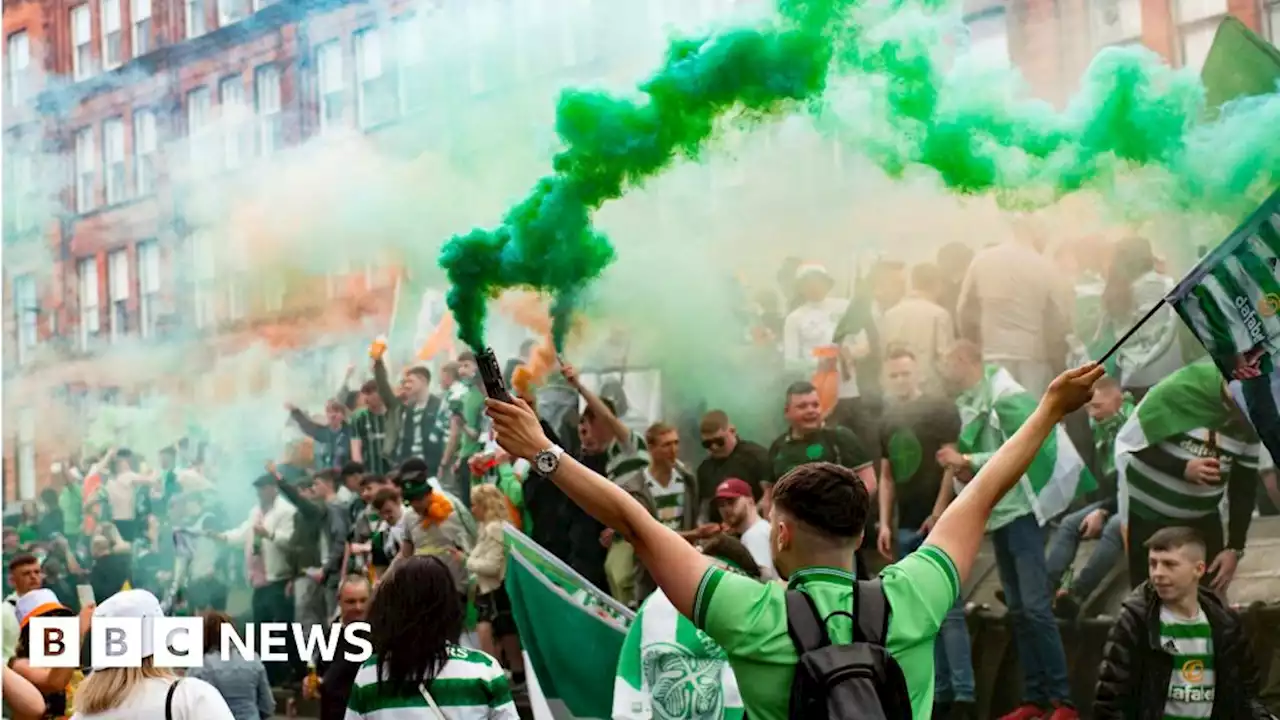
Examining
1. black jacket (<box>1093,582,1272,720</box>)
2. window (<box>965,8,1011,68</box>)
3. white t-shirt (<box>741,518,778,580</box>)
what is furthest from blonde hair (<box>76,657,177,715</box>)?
window (<box>965,8,1011,68</box>)

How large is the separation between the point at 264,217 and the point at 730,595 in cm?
662

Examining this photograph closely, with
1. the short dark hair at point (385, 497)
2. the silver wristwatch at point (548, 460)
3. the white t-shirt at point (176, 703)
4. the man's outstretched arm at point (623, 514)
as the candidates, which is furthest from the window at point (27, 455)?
the silver wristwatch at point (548, 460)

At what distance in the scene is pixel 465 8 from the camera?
8070mm

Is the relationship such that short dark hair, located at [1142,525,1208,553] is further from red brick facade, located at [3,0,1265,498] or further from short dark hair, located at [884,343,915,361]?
red brick facade, located at [3,0,1265,498]

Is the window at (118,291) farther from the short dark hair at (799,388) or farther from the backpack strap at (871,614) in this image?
the backpack strap at (871,614)

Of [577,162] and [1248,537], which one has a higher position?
[577,162]

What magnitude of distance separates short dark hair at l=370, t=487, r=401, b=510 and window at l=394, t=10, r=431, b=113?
1949 mm

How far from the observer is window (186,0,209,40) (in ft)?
29.5

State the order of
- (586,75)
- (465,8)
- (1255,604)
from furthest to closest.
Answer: (465,8) < (586,75) < (1255,604)

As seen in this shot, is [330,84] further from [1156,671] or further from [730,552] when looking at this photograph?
[1156,671]

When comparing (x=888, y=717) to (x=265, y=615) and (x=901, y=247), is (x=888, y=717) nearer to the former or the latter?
(x=901, y=247)

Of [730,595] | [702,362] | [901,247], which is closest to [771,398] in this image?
[702,362]

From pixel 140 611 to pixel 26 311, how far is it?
6.18m

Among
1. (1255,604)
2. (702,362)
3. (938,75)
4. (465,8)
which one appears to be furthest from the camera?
(465,8)
